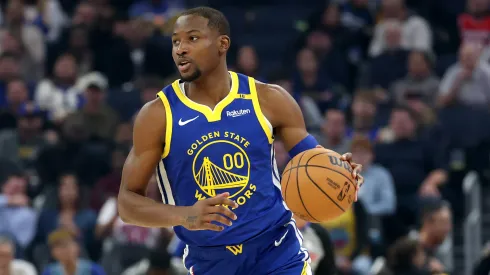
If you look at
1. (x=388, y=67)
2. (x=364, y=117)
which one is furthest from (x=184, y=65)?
(x=388, y=67)

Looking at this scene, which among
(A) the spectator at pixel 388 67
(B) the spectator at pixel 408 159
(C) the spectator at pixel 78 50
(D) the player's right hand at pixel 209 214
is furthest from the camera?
(C) the spectator at pixel 78 50

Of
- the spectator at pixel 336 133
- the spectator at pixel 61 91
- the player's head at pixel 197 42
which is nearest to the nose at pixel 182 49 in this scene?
the player's head at pixel 197 42

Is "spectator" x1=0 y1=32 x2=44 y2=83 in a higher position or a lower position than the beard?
lower

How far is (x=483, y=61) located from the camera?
42.3ft

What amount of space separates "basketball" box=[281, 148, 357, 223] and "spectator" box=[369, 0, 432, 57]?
28.9ft

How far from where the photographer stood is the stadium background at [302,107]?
10633 mm

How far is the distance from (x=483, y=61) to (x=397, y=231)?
330cm

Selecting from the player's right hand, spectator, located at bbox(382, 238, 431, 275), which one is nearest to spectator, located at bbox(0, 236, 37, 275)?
spectator, located at bbox(382, 238, 431, 275)

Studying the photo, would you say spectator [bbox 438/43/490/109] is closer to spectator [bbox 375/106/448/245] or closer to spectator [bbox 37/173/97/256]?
spectator [bbox 375/106/448/245]

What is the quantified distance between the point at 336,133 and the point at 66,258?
140 inches

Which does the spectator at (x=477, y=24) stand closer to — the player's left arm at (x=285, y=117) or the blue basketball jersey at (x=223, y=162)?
the player's left arm at (x=285, y=117)

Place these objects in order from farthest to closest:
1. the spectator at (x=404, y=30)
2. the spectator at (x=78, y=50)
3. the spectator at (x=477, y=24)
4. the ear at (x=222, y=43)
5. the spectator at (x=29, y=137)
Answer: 1. the spectator at (x=78, y=50)
2. the spectator at (x=404, y=30)
3. the spectator at (x=477, y=24)
4. the spectator at (x=29, y=137)
5. the ear at (x=222, y=43)

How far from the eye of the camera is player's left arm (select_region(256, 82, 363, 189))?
18.4ft

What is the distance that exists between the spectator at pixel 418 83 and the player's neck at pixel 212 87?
24.8 ft
